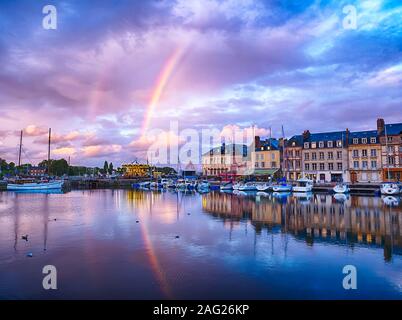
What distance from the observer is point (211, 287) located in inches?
463

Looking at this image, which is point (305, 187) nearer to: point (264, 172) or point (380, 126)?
point (264, 172)

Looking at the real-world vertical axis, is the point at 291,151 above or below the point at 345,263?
above

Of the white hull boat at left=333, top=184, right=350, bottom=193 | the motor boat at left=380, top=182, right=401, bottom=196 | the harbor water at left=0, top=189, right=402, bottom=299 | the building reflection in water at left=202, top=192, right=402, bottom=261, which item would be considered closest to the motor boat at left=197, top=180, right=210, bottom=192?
the white hull boat at left=333, top=184, right=350, bottom=193

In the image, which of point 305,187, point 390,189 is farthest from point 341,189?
point 390,189

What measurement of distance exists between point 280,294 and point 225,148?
92954 mm

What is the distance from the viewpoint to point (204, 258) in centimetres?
1580

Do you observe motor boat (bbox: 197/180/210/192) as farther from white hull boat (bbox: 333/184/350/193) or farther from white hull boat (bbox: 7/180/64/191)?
white hull boat (bbox: 7/180/64/191)

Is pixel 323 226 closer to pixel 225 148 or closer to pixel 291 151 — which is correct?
pixel 291 151

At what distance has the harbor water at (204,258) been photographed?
11523 mm

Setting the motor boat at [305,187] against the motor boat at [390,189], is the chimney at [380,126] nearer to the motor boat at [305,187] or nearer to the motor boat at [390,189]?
the motor boat at [390,189]

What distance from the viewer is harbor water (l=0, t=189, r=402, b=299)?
11523 mm

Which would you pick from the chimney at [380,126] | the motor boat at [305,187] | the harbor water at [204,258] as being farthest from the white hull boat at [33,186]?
the chimney at [380,126]

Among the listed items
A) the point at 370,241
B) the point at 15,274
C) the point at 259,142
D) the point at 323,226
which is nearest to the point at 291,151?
the point at 259,142

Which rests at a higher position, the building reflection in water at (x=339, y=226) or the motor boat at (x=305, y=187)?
the motor boat at (x=305, y=187)
